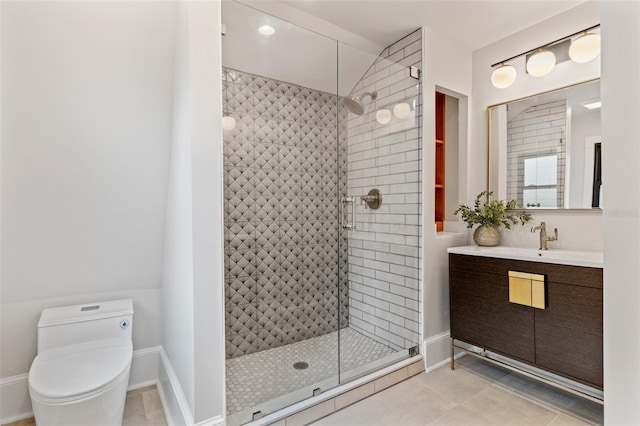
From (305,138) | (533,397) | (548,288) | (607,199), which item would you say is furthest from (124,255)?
(533,397)

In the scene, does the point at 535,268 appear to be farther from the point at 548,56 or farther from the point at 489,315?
the point at 548,56

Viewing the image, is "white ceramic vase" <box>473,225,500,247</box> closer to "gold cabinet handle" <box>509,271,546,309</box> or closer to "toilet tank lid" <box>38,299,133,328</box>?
"gold cabinet handle" <box>509,271,546,309</box>

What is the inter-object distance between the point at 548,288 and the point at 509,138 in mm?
1247

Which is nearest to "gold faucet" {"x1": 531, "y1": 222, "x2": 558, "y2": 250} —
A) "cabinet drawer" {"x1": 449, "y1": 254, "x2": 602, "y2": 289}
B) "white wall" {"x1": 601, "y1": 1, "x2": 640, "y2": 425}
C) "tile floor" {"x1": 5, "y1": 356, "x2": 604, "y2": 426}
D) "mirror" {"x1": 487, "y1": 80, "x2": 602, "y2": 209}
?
"mirror" {"x1": 487, "y1": 80, "x2": 602, "y2": 209}

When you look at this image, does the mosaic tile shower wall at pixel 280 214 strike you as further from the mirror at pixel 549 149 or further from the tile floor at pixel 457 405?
the mirror at pixel 549 149

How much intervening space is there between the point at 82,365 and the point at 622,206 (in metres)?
2.37

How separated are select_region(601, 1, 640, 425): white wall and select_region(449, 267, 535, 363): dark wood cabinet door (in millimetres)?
1898

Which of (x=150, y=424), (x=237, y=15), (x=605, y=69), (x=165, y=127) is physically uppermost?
(x=237, y=15)

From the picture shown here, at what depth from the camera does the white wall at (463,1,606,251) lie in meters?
2.24

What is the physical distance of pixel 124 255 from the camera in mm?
2264

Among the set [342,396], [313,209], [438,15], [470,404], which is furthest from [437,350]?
[438,15]

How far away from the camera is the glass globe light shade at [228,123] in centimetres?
183

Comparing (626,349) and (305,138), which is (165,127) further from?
(626,349)

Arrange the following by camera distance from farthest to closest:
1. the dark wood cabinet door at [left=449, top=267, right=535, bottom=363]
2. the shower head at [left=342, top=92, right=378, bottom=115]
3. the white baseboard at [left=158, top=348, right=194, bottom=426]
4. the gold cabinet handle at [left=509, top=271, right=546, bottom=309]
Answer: the shower head at [left=342, top=92, right=378, bottom=115] < the dark wood cabinet door at [left=449, top=267, right=535, bottom=363] < the gold cabinet handle at [left=509, top=271, right=546, bottom=309] < the white baseboard at [left=158, top=348, right=194, bottom=426]
